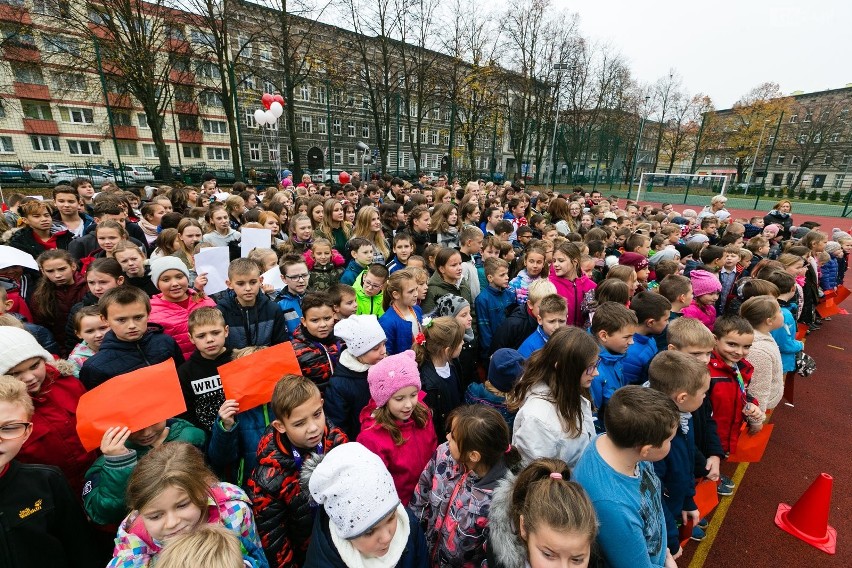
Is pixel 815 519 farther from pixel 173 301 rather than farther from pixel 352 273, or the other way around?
pixel 173 301

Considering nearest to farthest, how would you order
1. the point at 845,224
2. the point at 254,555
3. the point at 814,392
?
the point at 254,555, the point at 814,392, the point at 845,224

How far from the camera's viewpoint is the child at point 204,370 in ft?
8.98

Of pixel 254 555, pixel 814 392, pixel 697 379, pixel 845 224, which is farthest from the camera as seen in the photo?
pixel 845 224

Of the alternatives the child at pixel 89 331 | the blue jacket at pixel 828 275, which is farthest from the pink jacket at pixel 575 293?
the blue jacket at pixel 828 275

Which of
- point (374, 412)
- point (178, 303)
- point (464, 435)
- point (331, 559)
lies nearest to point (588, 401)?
point (464, 435)

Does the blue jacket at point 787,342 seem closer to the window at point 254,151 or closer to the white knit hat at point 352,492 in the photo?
the white knit hat at point 352,492

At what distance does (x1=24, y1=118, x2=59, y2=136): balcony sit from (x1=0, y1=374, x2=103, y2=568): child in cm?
4426

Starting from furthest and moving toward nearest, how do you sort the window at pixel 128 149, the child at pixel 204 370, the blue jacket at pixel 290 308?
the window at pixel 128 149 → the blue jacket at pixel 290 308 → the child at pixel 204 370

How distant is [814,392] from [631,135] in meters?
48.3

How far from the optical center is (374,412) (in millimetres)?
2516

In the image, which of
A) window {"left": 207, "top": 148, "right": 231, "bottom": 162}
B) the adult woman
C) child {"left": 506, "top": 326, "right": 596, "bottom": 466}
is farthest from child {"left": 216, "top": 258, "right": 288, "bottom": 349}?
window {"left": 207, "top": 148, "right": 231, "bottom": 162}

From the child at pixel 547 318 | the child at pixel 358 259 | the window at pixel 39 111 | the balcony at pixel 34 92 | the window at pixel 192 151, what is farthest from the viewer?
the window at pixel 192 151

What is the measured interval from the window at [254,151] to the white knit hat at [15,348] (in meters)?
43.4

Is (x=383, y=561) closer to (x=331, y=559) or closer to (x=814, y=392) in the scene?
(x=331, y=559)
